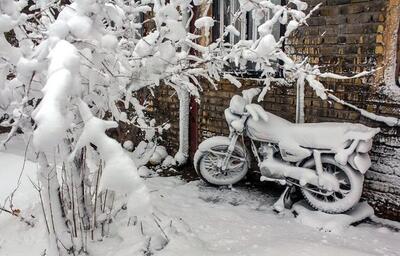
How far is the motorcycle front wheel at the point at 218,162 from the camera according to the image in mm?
4996

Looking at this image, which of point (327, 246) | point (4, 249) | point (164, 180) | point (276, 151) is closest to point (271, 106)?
point (276, 151)

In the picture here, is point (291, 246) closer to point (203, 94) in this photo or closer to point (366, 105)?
point (366, 105)

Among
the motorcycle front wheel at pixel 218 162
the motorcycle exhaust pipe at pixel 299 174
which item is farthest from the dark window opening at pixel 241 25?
the motorcycle exhaust pipe at pixel 299 174

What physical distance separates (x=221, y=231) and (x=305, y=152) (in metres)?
1.24

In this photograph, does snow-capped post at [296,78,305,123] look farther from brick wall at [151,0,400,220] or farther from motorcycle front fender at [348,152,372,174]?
motorcycle front fender at [348,152,372,174]

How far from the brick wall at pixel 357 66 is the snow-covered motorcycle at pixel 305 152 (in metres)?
0.22

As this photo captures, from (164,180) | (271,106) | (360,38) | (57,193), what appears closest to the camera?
(57,193)

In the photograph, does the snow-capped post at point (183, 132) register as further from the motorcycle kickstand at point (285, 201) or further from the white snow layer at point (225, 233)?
the motorcycle kickstand at point (285, 201)

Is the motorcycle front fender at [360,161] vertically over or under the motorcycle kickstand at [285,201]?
over

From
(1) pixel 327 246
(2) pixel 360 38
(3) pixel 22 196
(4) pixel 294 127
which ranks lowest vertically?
(1) pixel 327 246

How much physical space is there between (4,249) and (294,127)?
2.99 meters

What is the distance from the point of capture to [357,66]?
4105 mm

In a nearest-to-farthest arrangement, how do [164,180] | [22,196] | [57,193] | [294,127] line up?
1. [57,193]
2. [22,196]
3. [294,127]
4. [164,180]

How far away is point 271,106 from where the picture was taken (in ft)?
16.5
